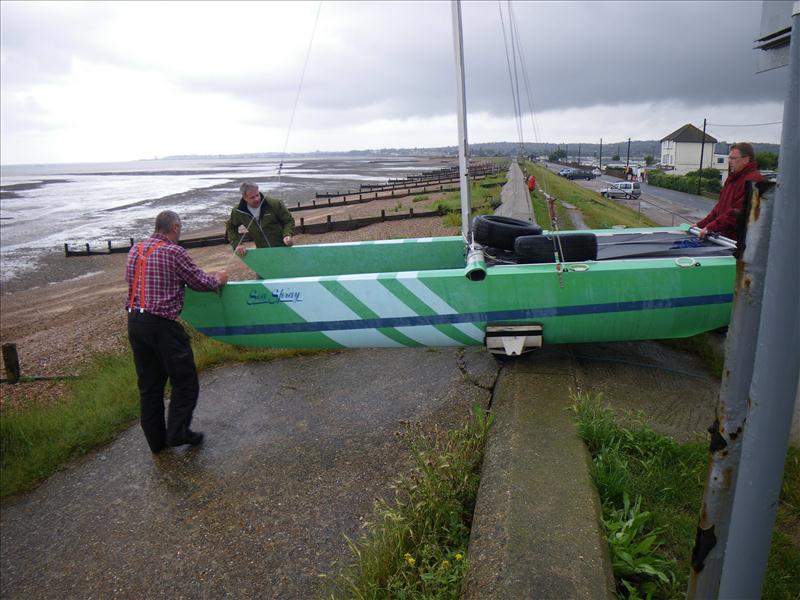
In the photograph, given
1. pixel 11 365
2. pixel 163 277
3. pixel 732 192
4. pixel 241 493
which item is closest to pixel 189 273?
pixel 163 277

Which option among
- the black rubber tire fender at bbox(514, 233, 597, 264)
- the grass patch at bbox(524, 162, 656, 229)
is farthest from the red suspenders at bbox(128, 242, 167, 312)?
the grass patch at bbox(524, 162, 656, 229)

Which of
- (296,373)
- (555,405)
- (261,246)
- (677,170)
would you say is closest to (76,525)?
(296,373)

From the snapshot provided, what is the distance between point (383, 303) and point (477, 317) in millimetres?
773

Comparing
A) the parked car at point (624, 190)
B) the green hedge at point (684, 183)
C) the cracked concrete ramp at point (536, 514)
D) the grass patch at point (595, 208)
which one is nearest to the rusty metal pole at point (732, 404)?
the cracked concrete ramp at point (536, 514)

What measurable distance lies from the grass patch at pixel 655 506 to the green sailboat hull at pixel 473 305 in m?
0.92

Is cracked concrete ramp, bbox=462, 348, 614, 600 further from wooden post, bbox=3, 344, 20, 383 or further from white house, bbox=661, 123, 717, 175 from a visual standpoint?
wooden post, bbox=3, 344, 20, 383

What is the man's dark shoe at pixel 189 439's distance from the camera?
421 cm

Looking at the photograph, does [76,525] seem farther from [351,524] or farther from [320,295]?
[320,295]

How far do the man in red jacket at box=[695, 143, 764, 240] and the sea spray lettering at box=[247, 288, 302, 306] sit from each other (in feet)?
12.0

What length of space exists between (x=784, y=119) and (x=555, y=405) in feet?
9.65

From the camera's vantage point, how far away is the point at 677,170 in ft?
17.4

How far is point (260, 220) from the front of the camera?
6688mm

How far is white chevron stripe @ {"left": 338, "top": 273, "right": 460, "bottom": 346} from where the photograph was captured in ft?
14.8

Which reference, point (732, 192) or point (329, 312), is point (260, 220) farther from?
point (732, 192)
